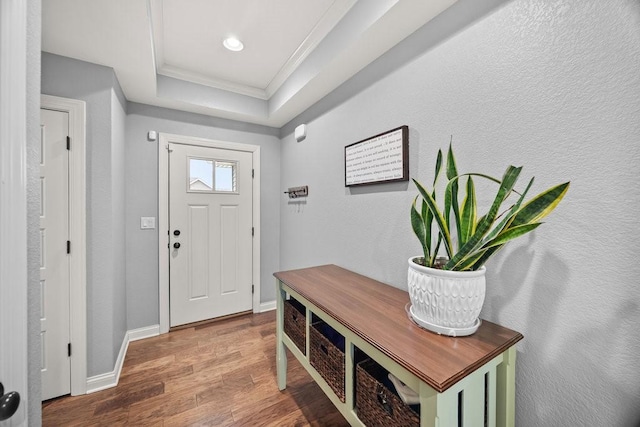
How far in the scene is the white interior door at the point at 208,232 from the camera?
2.53 m

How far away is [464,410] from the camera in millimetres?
788

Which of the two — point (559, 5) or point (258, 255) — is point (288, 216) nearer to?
point (258, 255)

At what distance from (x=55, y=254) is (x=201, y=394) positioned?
4.35ft

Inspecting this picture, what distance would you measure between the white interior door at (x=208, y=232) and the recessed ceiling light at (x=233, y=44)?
105 cm

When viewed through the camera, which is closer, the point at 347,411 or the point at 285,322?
the point at 347,411

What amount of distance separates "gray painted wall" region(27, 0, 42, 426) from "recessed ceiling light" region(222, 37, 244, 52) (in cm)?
141

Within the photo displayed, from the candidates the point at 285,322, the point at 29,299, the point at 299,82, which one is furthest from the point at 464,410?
the point at 299,82

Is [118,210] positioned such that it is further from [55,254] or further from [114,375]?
[114,375]

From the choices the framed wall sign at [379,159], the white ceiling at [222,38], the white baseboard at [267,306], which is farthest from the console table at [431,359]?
the white baseboard at [267,306]

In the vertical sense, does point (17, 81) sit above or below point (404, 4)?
below

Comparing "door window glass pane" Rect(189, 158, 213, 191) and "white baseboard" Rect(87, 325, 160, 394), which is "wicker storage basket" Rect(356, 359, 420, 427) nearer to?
"white baseboard" Rect(87, 325, 160, 394)

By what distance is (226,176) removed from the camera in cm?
276

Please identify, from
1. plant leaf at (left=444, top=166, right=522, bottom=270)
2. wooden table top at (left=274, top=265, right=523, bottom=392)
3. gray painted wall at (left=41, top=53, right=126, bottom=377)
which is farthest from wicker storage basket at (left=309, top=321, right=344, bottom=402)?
gray painted wall at (left=41, top=53, right=126, bottom=377)

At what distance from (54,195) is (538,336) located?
2695 mm
